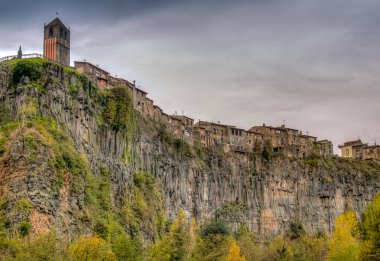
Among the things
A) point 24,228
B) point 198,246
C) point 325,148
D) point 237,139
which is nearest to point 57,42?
point 198,246

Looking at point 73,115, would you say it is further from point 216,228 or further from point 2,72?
point 216,228

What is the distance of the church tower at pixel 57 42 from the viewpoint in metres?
101

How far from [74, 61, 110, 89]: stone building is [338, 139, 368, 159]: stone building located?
87.3 meters

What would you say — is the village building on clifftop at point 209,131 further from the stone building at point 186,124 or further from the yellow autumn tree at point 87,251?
the yellow autumn tree at point 87,251

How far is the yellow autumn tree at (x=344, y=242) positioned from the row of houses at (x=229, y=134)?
3692 cm

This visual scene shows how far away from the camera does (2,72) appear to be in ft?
298

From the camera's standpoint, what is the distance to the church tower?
10075cm

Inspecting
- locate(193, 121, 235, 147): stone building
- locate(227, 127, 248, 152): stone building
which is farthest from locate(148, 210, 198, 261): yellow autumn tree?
locate(227, 127, 248, 152): stone building

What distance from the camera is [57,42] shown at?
101 m

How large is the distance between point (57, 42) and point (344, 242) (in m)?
50.5

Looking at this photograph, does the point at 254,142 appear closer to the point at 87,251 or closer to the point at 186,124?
the point at 186,124

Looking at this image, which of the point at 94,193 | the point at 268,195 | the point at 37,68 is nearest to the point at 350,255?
the point at 94,193

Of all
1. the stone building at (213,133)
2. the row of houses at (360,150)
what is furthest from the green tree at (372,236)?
the row of houses at (360,150)

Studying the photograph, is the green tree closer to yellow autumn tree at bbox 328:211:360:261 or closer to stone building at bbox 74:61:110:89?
yellow autumn tree at bbox 328:211:360:261
